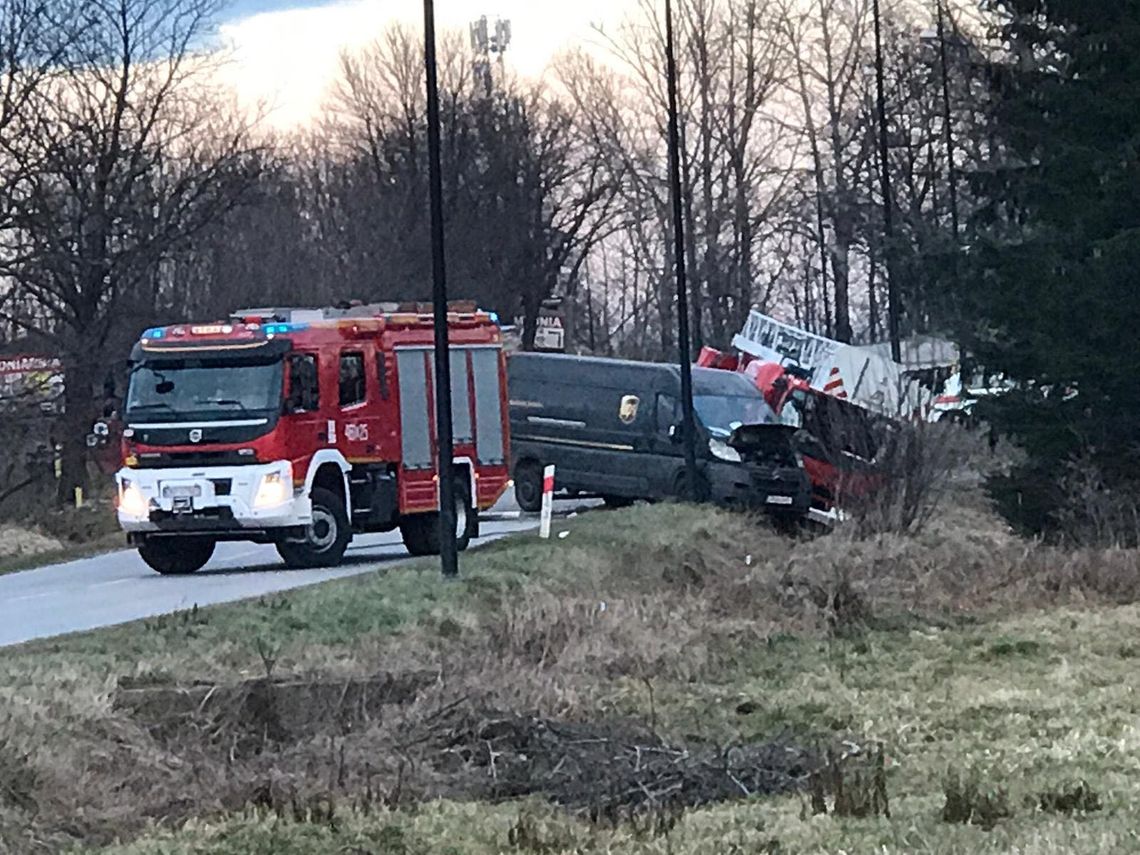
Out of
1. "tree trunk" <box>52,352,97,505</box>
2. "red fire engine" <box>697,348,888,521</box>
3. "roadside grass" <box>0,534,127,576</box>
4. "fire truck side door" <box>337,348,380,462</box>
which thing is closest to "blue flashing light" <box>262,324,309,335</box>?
"fire truck side door" <box>337,348,380,462</box>

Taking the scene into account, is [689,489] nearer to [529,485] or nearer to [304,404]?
[529,485]

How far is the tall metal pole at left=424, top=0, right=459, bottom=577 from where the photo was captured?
1875 cm

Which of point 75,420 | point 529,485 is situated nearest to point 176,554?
point 529,485

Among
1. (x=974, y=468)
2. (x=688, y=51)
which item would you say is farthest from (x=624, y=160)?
(x=974, y=468)

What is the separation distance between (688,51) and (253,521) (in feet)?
150

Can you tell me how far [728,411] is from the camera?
32281mm

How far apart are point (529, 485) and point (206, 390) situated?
1282 cm

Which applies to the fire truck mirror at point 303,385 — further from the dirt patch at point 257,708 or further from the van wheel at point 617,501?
the van wheel at point 617,501

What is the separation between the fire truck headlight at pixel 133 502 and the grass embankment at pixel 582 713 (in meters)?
3.64

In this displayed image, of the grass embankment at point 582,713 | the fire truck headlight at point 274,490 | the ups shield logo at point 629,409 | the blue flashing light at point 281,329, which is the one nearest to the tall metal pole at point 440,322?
the grass embankment at point 582,713

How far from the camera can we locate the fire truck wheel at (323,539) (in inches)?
894

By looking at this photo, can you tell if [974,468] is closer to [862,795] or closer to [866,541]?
[866,541]

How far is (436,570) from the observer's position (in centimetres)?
1970

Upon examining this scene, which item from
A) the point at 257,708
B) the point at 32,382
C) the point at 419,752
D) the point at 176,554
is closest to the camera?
the point at 419,752
